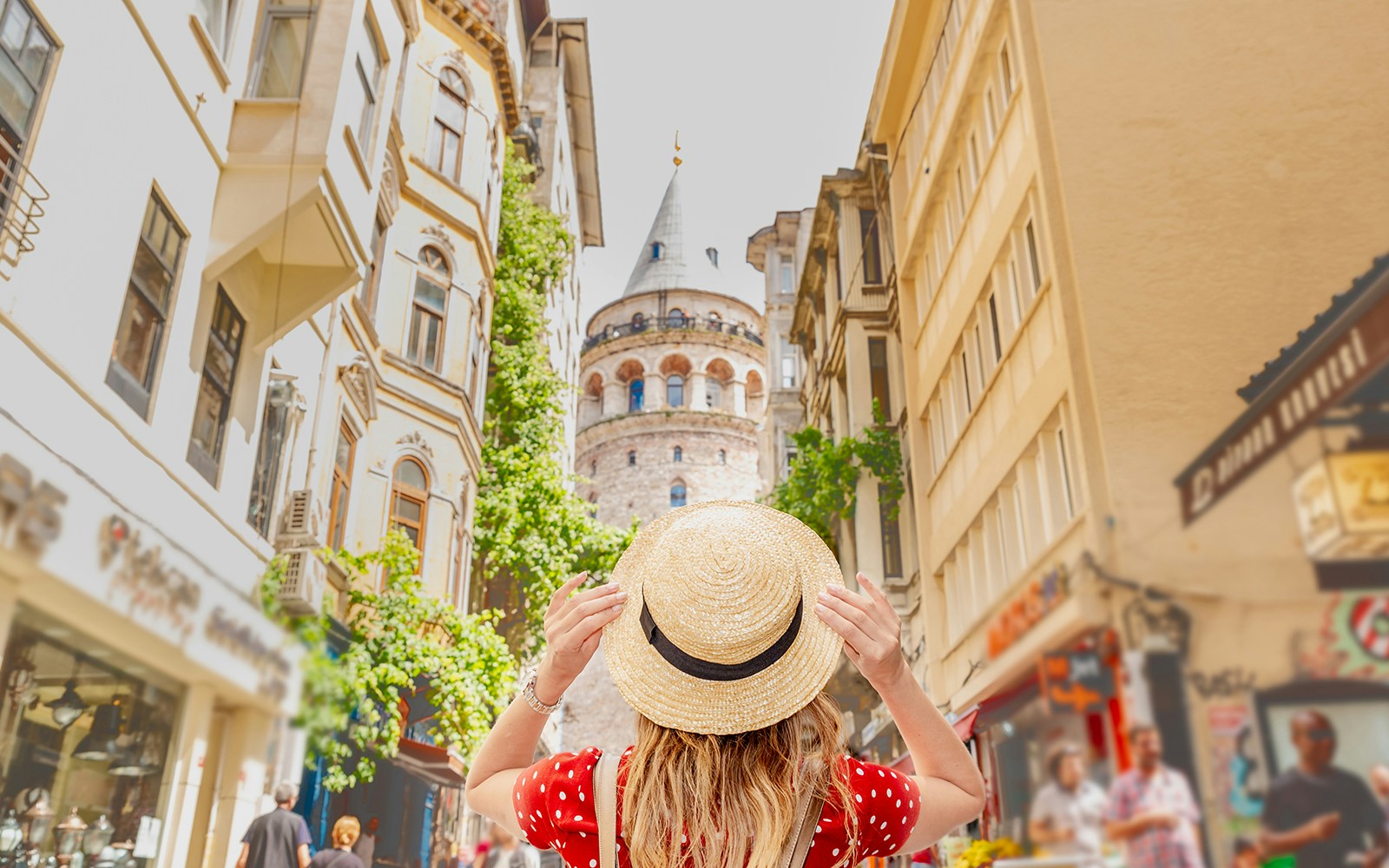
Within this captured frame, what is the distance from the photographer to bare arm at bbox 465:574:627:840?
109 cm

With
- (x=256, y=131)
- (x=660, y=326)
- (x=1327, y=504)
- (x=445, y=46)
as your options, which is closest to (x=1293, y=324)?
(x=1327, y=504)

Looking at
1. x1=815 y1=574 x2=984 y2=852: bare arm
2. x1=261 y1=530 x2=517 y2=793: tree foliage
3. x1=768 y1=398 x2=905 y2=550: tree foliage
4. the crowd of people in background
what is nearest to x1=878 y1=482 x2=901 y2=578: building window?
x1=768 y1=398 x2=905 y2=550: tree foliage

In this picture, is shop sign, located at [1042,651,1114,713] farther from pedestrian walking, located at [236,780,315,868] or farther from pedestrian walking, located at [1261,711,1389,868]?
pedestrian walking, located at [236,780,315,868]

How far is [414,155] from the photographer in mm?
8211

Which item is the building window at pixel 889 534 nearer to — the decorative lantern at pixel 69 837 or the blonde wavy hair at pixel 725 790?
the decorative lantern at pixel 69 837

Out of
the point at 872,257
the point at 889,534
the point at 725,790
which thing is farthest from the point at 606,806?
the point at 872,257

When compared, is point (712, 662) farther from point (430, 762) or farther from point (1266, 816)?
point (430, 762)

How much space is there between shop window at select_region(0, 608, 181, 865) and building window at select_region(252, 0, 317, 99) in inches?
99.4

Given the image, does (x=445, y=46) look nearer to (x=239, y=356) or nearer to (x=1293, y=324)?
(x=239, y=356)

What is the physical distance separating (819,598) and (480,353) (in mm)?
8865

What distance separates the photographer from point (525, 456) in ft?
35.2

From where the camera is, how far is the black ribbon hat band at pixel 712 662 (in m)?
1.07

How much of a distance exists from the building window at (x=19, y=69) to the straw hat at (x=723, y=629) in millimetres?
2704

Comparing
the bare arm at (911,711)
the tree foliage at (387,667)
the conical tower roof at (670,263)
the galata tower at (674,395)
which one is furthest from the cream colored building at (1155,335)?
the galata tower at (674,395)
